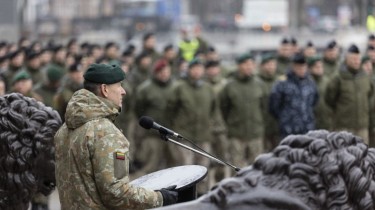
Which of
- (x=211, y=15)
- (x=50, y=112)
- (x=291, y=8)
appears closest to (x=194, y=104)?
(x=50, y=112)

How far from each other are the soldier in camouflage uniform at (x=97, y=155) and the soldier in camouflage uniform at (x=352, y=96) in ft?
31.9

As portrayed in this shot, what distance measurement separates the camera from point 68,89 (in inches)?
599

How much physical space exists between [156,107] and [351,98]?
247 cm

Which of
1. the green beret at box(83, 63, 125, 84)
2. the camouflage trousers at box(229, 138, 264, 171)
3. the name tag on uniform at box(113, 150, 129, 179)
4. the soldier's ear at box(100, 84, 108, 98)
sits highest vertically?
the green beret at box(83, 63, 125, 84)

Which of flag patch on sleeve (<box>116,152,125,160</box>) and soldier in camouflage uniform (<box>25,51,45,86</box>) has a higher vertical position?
flag patch on sleeve (<box>116,152,125,160</box>)

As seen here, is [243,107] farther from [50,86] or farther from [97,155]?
[97,155]

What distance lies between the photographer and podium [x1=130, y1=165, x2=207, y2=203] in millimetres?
6211

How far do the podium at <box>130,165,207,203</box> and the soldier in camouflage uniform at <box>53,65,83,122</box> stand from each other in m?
8.04

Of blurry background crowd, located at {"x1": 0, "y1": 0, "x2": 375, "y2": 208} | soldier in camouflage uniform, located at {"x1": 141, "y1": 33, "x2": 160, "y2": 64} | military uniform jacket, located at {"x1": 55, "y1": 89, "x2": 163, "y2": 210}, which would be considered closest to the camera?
military uniform jacket, located at {"x1": 55, "y1": 89, "x2": 163, "y2": 210}

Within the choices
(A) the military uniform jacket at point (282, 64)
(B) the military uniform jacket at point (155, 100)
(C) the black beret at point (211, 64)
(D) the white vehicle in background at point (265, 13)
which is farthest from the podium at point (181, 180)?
(D) the white vehicle in background at point (265, 13)

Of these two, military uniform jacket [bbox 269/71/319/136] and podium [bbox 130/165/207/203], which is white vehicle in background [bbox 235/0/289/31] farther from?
podium [bbox 130/165/207/203]

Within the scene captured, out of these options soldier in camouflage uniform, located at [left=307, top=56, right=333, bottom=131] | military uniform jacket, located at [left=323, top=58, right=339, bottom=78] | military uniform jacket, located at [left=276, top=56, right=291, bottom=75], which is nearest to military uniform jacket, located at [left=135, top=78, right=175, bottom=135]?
soldier in camouflage uniform, located at [left=307, top=56, right=333, bottom=131]

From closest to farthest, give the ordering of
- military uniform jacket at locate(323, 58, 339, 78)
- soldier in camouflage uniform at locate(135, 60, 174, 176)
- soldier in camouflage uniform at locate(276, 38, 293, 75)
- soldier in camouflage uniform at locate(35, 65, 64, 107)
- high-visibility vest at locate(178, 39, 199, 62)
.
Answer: soldier in camouflage uniform at locate(35, 65, 64, 107) → soldier in camouflage uniform at locate(135, 60, 174, 176) → military uniform jacket at locate(323, 58, 339, 78) → soldier in camouflage uniform at locate(276, 38, 293, 75) → high-visibility vest at locate(178, 39, 199, 62)

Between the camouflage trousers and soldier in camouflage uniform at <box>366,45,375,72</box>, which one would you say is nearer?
the camouflage trousers
